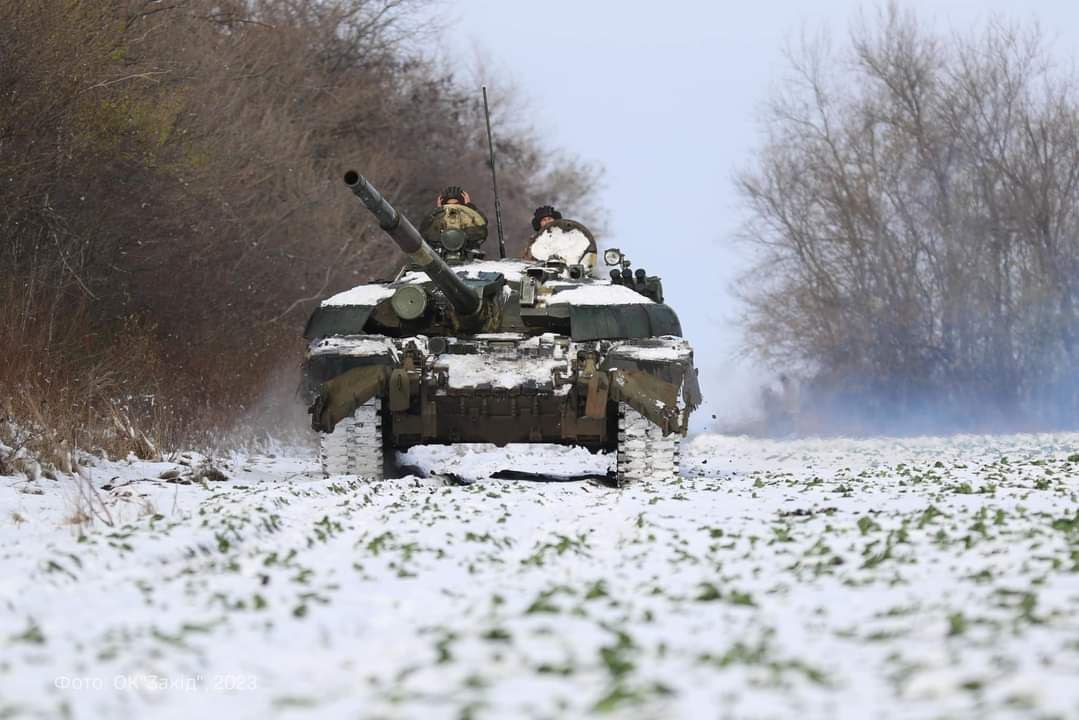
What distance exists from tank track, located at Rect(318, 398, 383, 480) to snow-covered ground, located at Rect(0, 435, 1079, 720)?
10.5ft

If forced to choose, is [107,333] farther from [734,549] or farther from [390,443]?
[734,549]

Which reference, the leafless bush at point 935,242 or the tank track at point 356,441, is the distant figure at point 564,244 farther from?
the leafless bush at point 935,242

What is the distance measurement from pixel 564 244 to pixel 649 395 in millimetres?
3468

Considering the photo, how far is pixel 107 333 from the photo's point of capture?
18.3 m

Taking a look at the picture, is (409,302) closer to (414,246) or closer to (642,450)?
(414,246)

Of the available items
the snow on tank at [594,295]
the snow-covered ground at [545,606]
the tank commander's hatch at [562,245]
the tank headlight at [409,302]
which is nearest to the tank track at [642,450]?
the snow on tank at [594,295]

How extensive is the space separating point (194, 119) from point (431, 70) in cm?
2142

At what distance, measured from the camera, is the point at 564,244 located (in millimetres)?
16453

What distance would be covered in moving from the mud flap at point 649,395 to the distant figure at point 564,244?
3.09m

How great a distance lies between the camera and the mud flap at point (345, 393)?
44.6 ft

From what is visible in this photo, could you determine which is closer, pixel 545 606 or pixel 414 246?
pixel 545 606

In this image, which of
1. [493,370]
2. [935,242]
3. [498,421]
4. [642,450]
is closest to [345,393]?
[493,370]

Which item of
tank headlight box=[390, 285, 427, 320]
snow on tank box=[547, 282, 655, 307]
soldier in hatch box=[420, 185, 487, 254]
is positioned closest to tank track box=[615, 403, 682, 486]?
snow on tank box=[547, 282, 655, 307]

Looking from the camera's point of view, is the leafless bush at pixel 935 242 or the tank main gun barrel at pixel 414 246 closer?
the tank main gun barrel at pixel 414 246
